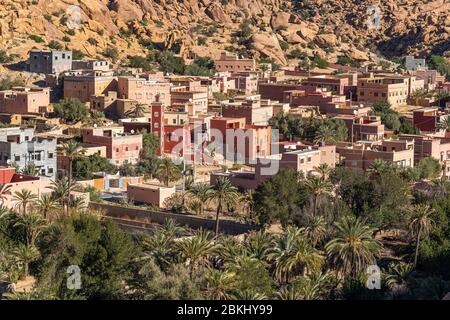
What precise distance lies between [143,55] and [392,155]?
105ft

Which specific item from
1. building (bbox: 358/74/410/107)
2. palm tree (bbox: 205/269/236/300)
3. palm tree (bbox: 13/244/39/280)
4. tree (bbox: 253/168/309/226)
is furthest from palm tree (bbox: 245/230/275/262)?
building (bbox: 358/74/410/107)

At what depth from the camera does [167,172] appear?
41.3m

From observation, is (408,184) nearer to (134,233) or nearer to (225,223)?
(225,223)

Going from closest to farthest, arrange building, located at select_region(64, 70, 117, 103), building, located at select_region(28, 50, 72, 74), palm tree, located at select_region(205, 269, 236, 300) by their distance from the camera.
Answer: palm tree, located at select_region(205, 269, 236, 300)
building, located at select_region(64, 70, 117, 103)
building, located at select_region(28, 50, 72, 74)

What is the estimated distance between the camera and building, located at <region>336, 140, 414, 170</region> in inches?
1700

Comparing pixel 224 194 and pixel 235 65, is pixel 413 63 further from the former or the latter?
pixel 224 194

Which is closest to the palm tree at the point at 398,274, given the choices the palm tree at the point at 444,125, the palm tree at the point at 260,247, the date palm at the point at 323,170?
the palm tree at the point at 260,247

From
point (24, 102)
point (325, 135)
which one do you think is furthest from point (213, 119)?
point (24, 102)

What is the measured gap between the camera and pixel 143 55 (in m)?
72.1

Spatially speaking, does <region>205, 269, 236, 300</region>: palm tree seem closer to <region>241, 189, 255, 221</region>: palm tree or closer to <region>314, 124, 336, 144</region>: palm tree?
<region>241, 189, 255, 221</region>: palm tree

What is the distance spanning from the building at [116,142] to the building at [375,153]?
843cm

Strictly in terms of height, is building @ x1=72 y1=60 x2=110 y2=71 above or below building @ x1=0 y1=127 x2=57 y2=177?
above

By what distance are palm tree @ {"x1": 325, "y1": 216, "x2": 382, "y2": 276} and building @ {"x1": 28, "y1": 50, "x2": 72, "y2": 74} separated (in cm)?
3418

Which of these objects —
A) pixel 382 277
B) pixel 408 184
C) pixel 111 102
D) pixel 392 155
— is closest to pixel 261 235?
pixel 382 277
